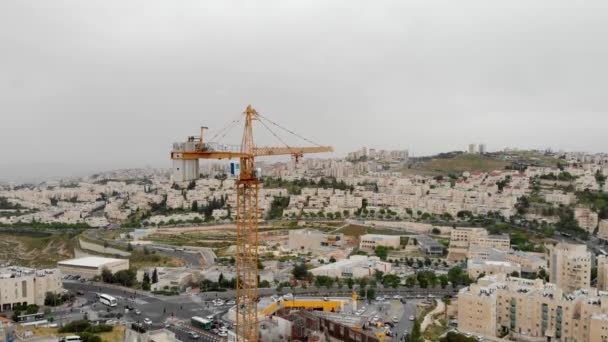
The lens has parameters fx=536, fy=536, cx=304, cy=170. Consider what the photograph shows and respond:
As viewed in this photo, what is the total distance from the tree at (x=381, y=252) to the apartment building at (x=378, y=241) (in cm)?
64

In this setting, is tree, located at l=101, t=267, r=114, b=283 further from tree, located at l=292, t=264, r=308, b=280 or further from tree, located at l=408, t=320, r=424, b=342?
tree, located at l=408, t=320, r=424, b=342

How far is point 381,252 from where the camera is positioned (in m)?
18.8

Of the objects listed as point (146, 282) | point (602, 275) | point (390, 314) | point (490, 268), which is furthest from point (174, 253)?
point (602, 275)

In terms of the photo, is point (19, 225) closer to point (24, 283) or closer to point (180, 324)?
point (24, 283)

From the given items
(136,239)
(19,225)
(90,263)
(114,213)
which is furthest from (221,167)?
(90,263)

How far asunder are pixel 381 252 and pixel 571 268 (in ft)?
22.9

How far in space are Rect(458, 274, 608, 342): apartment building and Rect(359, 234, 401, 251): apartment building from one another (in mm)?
9173

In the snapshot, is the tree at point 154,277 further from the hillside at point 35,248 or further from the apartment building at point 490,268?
the apartment building at point 490,268

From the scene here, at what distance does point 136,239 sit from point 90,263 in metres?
5.87

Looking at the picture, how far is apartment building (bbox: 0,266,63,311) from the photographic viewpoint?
1294 cm

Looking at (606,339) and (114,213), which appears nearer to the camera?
(606,339)

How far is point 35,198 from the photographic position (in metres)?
40.3

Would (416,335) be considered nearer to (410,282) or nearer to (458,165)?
(410,282)

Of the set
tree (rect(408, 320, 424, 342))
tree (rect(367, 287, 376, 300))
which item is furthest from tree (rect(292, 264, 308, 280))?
tree (rect(408, 320, 424, 342))
